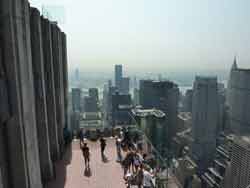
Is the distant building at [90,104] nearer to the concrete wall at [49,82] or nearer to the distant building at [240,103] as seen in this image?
the distant building at [240,103]

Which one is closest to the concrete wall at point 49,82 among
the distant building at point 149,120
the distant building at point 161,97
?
the distant building at point 149,120

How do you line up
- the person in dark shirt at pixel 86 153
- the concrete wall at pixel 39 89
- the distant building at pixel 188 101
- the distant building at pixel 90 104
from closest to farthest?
1. the concrete wall at pixel 39 89
2. the person in dark shirt at pixel 86 153
3. the distant building at pixel 90 104
4. the distant building at pixel 188 101

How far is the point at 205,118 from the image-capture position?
7544 centimetres

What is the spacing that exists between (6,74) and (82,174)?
5.56 metres

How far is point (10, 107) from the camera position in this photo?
19.0 ft

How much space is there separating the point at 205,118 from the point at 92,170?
71115 mm

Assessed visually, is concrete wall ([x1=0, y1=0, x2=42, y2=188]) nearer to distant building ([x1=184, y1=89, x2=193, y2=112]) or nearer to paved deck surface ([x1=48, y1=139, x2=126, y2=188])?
paved deck surface ([x1=48, y1=139, x2=126, y2=188])

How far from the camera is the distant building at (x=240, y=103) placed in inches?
3105

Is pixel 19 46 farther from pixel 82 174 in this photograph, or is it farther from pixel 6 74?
pixel 82 174

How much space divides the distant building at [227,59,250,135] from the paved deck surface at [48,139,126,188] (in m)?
76.7

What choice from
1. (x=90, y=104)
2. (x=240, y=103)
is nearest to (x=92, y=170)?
(x=90, y=104)

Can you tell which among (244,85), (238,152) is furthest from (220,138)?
(238,152)

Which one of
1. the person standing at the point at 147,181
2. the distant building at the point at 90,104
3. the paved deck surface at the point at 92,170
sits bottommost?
the distant building at the point at 90,104

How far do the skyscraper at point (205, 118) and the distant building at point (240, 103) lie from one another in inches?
355
